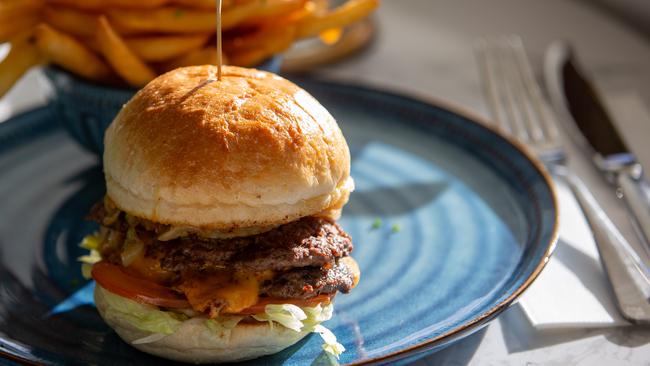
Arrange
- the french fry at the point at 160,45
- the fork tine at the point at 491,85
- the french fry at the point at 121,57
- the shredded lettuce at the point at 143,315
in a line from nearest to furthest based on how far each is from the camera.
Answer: the shredded lettuce at the point at 143,315
the french fry at the point at 121,57
the french fry at the point at 160,45
the fork tine at the point at 491,85

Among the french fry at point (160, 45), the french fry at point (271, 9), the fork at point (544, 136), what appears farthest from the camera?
the french fry at point (271, 9)

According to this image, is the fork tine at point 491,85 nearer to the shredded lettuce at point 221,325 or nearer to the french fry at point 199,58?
the french fry at point 199,58

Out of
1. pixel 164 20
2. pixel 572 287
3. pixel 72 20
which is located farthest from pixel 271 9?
pixel 572 287

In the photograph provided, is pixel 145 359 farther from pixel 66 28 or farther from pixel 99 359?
pixel 66 28

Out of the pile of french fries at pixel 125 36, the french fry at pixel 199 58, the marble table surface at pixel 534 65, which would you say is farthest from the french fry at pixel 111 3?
the marble table surface at pixel 534 65

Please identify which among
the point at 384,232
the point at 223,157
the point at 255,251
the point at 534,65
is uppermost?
the point at 223,157

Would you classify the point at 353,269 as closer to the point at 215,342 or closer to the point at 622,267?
the point at 215,342

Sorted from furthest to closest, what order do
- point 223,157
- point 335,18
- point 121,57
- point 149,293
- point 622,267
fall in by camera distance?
point 335,18, point 121,57, point 622,267, point 149,293, point 223,157
